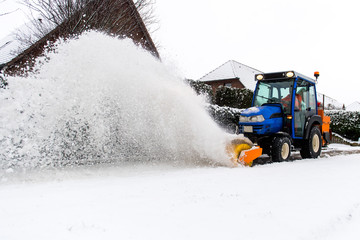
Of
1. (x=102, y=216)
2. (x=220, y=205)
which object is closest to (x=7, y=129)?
(x=102, y=216)

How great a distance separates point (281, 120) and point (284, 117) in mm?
116

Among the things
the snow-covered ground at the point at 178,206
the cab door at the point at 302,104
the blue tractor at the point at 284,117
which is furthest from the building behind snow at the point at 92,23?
the snow-covered ground at the point at 178,206

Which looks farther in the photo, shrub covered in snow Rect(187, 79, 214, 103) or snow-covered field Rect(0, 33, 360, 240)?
shrub covered in snow Rect(187, 79, 214, 103)

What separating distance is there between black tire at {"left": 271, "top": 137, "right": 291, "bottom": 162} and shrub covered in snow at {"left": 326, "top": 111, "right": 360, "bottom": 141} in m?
11.6

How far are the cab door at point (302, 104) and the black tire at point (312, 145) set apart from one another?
0.35 metres

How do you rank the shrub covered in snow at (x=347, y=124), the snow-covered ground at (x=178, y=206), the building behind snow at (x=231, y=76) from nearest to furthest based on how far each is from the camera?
1. the snow-covered ground at (x=178, y=206)
2. the shrub covered in snow at (x=347, y=124)
3. the building behind snow at (x=231, y=76)

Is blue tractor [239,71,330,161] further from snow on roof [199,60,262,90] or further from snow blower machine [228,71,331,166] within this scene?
snow on roof [199,60,262,90]

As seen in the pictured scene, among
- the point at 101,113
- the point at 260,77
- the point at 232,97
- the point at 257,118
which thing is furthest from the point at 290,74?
the point at 232,97

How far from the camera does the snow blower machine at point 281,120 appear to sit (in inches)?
251

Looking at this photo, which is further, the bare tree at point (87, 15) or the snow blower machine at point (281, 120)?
the bare tree at point (87, 15)

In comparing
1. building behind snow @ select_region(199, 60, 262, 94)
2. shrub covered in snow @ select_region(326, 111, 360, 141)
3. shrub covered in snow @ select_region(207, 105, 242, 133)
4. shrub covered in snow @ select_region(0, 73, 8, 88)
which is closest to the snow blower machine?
shrub covered in snow @ select_region(207, 105, 242, 133)

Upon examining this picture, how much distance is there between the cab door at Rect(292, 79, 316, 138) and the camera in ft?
23.2

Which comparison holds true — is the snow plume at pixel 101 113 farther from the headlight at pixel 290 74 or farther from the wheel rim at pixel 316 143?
the wheel rim at pixel 316 143

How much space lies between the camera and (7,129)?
4.11m
